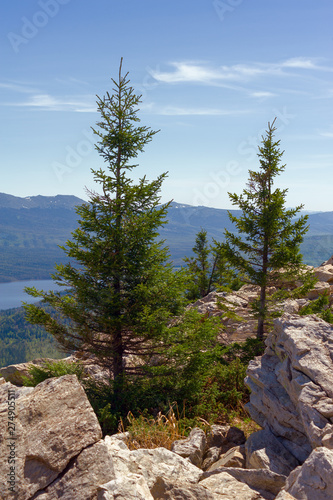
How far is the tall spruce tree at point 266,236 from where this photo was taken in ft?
54.0

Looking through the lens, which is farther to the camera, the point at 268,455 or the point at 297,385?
the point at 297,385

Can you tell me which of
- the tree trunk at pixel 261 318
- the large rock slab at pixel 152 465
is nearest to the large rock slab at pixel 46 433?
the large rock slab at pixel 152 465

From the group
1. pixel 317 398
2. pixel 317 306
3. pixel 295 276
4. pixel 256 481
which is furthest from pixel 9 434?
pixel 295 276

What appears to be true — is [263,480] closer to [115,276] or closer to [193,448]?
[193,448]

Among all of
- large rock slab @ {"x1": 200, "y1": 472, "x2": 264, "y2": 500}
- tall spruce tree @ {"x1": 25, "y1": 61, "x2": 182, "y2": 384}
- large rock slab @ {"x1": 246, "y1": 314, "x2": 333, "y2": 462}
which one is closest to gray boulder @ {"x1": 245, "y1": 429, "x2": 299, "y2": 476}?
large rock slab @ {"x1": 246, "y1": 314, "x2": 333, "y2": 462}

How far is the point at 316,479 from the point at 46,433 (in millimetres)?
3366

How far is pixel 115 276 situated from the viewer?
12.3 m

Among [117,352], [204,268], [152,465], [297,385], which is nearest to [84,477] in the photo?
[152,465]

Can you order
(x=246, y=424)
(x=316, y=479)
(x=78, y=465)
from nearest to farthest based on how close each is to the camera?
1. (x=316, y=479)
2. (x=78, y=465)
3. (x=246, y=424)

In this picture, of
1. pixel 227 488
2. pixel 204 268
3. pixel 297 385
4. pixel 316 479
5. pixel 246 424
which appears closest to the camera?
pixel 316 479

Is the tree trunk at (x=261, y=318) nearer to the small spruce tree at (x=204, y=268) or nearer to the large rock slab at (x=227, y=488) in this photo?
the large rock slab at (x=227, y=488)

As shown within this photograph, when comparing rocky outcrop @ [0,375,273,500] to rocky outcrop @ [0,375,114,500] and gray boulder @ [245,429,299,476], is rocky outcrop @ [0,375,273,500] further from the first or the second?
gray boulder @ [245,429,299,476]

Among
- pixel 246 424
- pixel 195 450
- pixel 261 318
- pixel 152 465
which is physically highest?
pixel 152 465

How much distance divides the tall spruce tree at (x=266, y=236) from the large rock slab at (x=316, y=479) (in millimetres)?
12135
